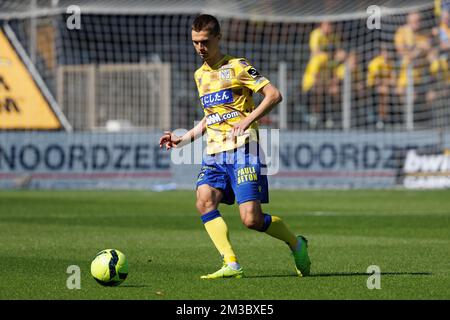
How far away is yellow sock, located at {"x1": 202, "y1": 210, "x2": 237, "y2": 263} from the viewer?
8.88 meters

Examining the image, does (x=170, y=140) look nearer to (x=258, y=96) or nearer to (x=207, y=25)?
(x=207, y=25)

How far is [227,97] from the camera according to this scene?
891cm

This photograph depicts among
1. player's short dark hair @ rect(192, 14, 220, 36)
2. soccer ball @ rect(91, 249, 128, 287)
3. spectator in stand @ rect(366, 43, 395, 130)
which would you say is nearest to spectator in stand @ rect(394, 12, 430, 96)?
spectator in stand @ rect(366, 43, 395, 130)

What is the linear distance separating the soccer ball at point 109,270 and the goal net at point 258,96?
1586 centimetres

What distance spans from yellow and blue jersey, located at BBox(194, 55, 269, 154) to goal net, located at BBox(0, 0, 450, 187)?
48.9ft

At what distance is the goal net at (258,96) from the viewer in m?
24.3

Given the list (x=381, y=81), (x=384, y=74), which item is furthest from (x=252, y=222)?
(x=381, y=81)

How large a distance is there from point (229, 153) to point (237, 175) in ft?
0.65

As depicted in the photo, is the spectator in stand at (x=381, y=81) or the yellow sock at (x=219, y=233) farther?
the spectator in stand at (x=381, y=81)

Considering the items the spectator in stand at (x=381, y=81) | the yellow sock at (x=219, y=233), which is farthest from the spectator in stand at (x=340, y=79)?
the yellow sock at (x=219, y=233)

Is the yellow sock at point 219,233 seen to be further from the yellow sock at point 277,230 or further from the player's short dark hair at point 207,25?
the player's short dark hair at point 207,25

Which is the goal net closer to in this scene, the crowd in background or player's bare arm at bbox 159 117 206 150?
the crowd in background

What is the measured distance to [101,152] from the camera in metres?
24.4
